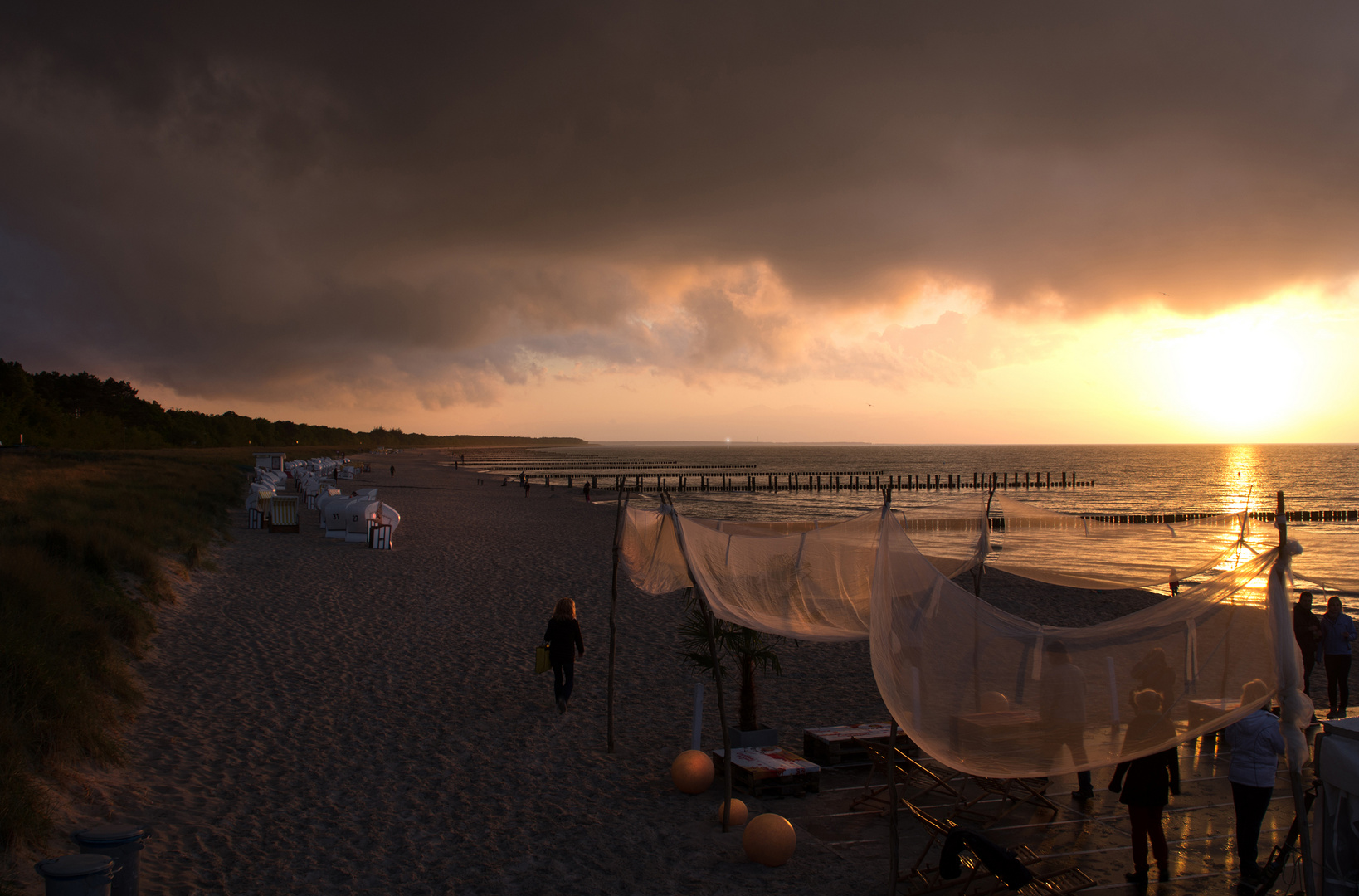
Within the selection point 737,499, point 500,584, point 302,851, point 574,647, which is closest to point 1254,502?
point 737,499

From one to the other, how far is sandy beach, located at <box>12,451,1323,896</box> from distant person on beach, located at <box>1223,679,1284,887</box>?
51cm

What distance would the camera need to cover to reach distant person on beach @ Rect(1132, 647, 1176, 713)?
15.3 ft

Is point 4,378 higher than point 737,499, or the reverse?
point 4,378

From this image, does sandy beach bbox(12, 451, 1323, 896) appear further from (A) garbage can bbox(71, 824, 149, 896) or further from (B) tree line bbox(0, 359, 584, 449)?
(B) tree line bbox(0, 359, 584, 449)

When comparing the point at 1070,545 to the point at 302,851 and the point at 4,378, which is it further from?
the point at 4,378

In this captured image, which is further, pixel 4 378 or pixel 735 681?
pixel 4 378

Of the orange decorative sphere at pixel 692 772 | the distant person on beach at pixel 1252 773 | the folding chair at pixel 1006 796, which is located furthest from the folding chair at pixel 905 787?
the distant person on beach at pixel 1252 773

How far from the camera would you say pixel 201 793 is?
294 inches

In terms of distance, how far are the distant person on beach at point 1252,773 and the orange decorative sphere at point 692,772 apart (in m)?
4.38

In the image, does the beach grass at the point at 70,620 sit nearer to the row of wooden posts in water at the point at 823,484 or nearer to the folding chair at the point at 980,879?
the folding chair at the point at 980,879

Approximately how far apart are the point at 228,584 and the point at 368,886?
14.8 metres

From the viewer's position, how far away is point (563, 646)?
10.1m

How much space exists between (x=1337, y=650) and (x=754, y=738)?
27.4 feet

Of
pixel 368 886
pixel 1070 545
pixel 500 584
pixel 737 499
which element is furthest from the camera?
pixel 737 499
